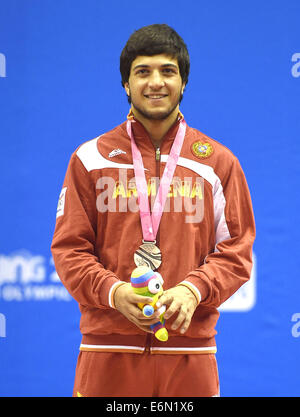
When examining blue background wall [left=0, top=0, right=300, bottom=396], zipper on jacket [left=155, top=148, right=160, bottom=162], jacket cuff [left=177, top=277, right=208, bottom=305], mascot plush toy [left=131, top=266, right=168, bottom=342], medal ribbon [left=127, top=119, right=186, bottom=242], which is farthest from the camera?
blue background wall [left=0, top=0, right=300, bottom=396]

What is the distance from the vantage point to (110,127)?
289 cm

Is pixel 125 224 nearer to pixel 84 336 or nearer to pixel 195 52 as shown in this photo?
pixel 84 336

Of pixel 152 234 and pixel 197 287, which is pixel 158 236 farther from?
pixel 197 287

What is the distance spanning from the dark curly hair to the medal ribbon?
0.61 feet

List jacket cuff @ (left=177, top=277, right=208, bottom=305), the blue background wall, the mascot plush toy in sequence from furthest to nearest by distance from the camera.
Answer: the blue background wall, jacket cuff @ (left=177, top=277, right=208, bottom=305), the mascot plush toy

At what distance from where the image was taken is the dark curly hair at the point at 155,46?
1767 mm

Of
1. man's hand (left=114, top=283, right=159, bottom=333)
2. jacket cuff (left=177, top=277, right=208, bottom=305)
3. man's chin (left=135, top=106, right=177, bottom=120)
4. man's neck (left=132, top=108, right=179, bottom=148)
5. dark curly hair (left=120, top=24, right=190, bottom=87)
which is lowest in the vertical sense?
man's hand (left=114, top=283, right=159, bottom=333)

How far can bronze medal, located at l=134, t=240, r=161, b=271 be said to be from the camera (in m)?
1.67

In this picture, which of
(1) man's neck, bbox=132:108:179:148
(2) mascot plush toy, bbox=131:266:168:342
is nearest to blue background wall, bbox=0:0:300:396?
(1) man's neck, bbox=132:108:179:148

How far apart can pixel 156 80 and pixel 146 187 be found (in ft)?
0.97

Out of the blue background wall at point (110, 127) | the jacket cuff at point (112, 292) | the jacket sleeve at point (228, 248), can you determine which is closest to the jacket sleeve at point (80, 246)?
the jacket cuff at point (112, 292)

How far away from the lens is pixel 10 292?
291 centimetres

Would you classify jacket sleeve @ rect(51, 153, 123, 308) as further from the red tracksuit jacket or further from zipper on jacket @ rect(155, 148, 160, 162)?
zipper on jacket @ rect(155, 148, 160, 162)

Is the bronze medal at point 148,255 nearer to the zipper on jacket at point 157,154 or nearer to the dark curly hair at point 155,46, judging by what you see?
the zipper on jacket at point 157,154
